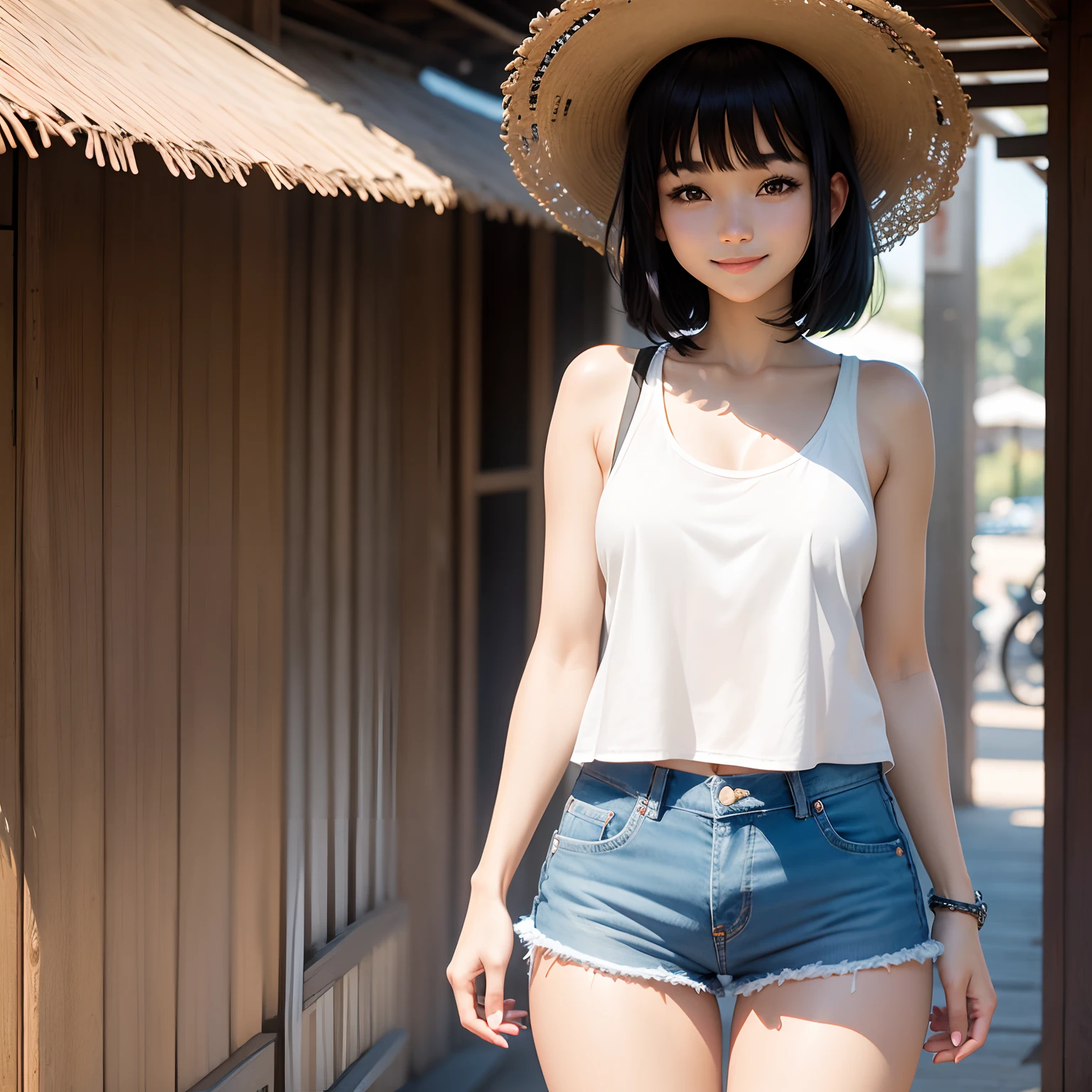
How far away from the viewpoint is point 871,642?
5.93ft

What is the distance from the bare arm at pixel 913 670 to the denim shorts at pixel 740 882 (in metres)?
0.08

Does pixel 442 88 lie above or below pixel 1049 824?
above

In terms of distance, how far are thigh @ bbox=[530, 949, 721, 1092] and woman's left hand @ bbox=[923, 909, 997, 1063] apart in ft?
0.99

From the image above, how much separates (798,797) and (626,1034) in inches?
13.8

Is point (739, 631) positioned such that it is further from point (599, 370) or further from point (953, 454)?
point (953, 454)

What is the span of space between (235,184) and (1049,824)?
A: 2.21 metres

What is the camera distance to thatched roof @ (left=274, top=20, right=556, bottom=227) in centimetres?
298

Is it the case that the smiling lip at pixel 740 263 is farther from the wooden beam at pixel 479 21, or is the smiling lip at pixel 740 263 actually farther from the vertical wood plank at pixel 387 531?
the wooden beam at pixel 479 21

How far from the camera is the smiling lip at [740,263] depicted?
1.79 meters

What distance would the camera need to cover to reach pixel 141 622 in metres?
2.71

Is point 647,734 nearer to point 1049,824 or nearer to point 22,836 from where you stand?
point 22,836

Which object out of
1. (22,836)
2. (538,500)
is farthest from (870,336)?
(22,836)

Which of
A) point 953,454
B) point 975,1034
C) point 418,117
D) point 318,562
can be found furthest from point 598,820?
point 953,454

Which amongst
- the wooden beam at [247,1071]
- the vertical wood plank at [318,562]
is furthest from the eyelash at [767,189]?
Result: the wooden beam at [247,1071]
